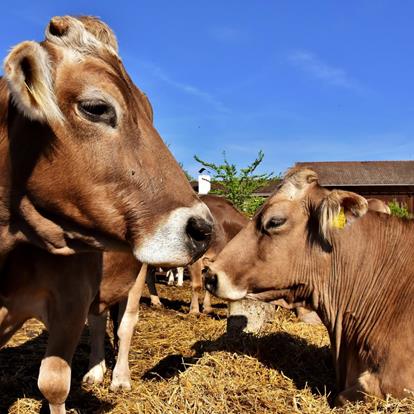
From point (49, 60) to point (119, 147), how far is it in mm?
515

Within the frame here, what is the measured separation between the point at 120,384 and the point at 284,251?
6.37 feet

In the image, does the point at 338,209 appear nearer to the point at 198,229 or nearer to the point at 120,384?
the point at 198,229

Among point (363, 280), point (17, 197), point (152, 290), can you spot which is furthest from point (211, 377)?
point (152, 290)

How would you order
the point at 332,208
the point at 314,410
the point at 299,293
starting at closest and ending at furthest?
the point at 314,410 < the point at 332,208 < the point at 299,293

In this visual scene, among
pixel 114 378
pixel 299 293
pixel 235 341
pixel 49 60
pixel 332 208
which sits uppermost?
pixel 49 60

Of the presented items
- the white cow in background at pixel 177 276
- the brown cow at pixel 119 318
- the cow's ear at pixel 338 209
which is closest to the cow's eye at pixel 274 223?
the cow's ear at pixel 338 209

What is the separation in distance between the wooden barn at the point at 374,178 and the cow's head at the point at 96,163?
107 ft

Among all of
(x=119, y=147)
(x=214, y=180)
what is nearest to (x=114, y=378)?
(x=119, y=147)

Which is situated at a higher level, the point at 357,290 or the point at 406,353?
the point at 357,290

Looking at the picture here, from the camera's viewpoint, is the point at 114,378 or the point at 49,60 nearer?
the point at 49,60

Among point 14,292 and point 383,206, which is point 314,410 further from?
point 383,206

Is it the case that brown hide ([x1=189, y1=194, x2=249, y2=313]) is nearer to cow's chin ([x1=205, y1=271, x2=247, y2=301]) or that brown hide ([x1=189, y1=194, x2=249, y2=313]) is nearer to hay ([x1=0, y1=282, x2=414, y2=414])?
hay ([x1=0, y1=282, x2=414, y2=414])

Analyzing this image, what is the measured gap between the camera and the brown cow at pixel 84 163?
2.39 metres

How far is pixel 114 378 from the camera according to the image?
187 inches
